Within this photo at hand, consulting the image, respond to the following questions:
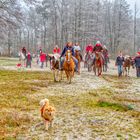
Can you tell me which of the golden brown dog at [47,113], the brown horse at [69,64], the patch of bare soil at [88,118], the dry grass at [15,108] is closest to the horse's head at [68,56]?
the brown horse at [69,64]

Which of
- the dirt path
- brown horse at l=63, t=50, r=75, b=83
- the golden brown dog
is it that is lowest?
the dirt path

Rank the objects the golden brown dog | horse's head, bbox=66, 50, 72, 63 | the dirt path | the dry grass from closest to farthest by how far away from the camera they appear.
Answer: the dirt path, the golden brown dog, the dry grass, horse's head, bbox=66, 50, 72, 63

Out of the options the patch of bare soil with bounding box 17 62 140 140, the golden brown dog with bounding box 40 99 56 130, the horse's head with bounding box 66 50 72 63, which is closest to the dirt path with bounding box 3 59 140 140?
the patch of bare soil with bounding box 17 62 140 140

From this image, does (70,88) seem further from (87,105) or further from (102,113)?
(102,113)

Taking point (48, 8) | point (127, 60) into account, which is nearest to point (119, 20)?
point (48, 8)

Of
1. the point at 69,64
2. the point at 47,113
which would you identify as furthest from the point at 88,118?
the point at 69,64

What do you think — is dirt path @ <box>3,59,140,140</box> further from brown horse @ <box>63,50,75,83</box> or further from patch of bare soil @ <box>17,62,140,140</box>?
brown horse @ <box>63,50,75,83</box>

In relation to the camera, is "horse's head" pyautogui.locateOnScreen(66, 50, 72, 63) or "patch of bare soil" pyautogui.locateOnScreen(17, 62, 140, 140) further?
"horse's head" pyautogui.locateOnScreen(66, 50, 72, 63)

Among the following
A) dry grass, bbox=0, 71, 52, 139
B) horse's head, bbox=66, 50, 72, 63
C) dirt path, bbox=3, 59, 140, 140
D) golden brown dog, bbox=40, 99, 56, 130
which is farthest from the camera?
horse's head, bbox=66, 50, 72, 63

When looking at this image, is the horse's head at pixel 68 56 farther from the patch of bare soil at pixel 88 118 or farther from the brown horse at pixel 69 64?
the patch of bare soil at pixel 88 118

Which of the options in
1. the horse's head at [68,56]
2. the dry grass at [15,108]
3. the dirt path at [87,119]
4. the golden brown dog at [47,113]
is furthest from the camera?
the horse's head at [68,56]

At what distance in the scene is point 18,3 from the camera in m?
36.2

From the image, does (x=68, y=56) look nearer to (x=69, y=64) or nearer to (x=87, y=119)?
(x=69, y=64)

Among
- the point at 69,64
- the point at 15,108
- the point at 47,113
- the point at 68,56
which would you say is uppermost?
the point at 68,56
